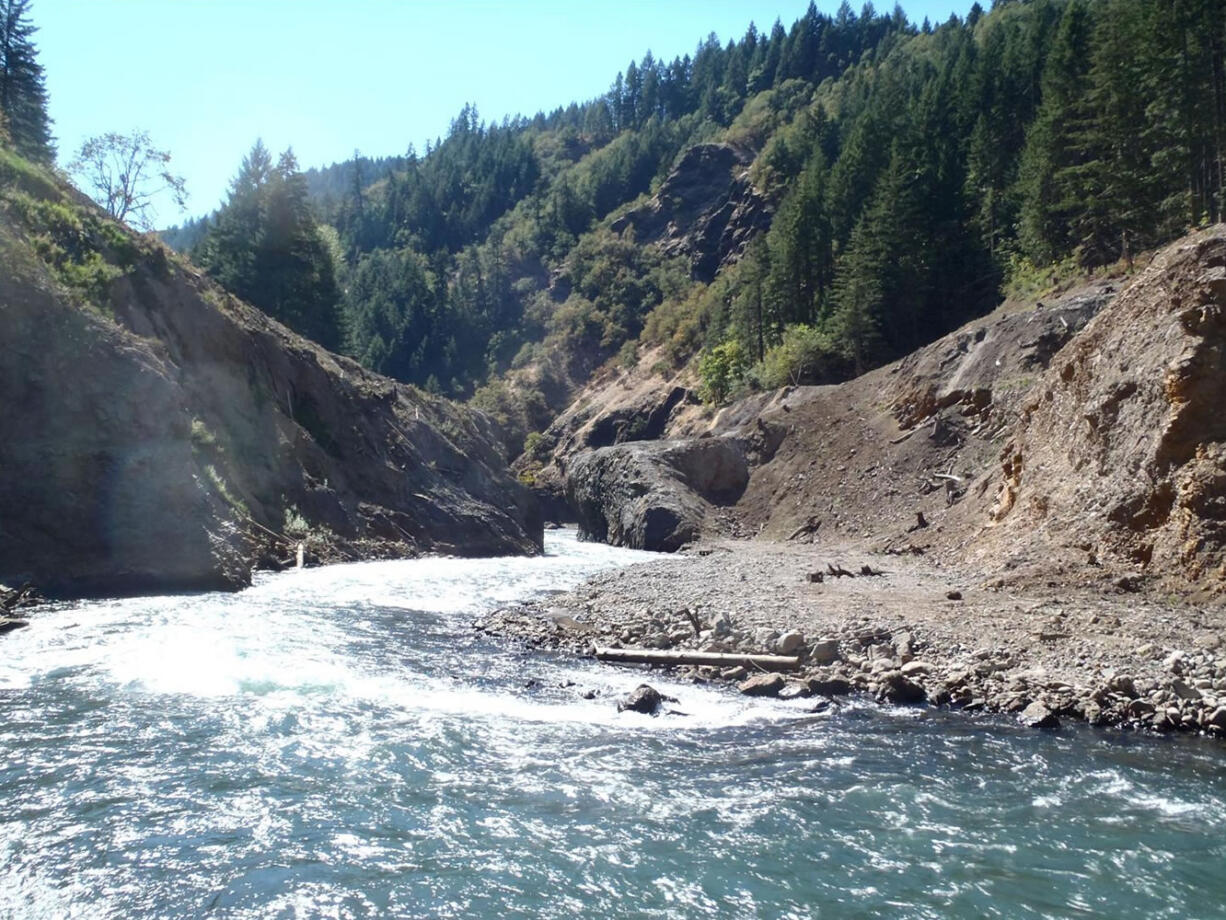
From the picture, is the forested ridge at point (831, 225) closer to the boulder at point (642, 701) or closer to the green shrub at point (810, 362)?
the green shrub at point (810, 362)

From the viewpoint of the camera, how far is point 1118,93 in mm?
38000

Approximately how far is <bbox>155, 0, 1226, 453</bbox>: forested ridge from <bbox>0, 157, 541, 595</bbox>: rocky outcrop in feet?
72.1

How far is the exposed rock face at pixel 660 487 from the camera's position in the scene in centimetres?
4012

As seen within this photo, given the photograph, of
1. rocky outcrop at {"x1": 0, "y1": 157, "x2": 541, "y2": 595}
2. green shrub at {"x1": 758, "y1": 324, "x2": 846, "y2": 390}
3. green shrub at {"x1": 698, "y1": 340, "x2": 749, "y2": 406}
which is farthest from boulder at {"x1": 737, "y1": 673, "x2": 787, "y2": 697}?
green shrub at {"x1": 698, "y1": 340, "x2": 749, "y2": 406}

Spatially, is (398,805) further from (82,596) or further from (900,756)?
(82,596)

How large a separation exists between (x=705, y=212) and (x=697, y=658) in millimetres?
107341

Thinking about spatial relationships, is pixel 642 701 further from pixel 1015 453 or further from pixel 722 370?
pixel 722 370

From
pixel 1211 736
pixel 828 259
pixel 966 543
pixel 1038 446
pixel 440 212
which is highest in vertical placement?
pixel 440 212

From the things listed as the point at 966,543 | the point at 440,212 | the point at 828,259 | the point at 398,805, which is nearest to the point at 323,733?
the point at 398,805

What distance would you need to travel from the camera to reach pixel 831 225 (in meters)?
62.5

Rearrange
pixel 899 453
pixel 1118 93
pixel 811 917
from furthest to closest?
pixel 1118 93 → pixel 899 453 → pixel 811 917

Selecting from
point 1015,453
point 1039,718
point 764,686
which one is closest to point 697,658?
point 764,686

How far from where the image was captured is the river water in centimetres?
776

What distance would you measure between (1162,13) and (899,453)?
20.1 metres
